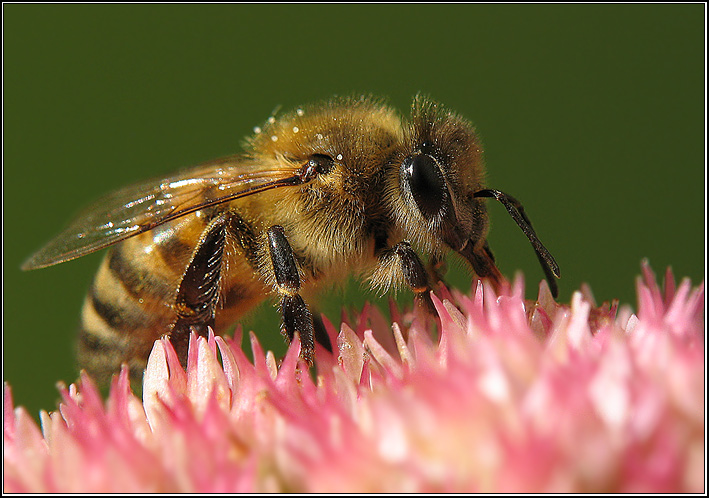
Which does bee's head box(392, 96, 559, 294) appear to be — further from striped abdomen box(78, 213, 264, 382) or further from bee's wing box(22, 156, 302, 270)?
striped abdomen box(78, 213, 264, 382)

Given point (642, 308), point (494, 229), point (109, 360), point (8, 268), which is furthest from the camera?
point (8, 268)

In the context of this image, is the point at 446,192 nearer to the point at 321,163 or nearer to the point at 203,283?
the point at 321,163

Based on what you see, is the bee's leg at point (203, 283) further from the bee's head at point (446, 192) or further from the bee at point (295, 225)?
the bee's head at point (446, 192)

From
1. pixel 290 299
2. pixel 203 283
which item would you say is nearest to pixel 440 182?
pixel 290 299

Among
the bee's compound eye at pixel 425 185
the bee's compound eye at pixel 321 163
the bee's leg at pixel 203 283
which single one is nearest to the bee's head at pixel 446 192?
the bee's compound eye at pixel 425 185

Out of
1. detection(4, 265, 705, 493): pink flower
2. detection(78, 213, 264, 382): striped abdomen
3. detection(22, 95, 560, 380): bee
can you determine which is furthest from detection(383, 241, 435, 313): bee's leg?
detection(78, 213, 264, 382): striped abdomen

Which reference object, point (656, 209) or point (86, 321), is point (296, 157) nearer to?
point (86, 321)

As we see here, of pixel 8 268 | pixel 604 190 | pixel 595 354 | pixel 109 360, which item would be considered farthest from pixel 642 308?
pixel 8 268
